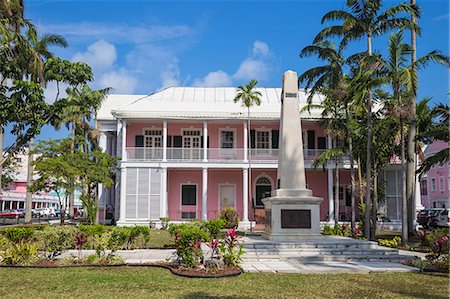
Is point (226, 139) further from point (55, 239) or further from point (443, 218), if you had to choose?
point (55, 239)

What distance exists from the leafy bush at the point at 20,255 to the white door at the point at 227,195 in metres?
16.4

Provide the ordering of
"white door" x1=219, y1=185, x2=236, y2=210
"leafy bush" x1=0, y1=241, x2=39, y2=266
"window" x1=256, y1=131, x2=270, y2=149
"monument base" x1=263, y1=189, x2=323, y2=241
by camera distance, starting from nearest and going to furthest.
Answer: "leafy bush" x1=0, y1=241, x2=39, y2=266
"monument base" x1=263, y1=189, x2=323, y2=241
"window" x1=256, y1=131, x2=270, y2=149
"white door" x1=219, y1=185, x2=236, y2=210

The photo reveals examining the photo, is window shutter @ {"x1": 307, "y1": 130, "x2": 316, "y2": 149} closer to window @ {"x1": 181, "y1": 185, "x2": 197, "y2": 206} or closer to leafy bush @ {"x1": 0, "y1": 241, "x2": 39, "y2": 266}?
window @ {"x1": 181, "y1": 185, "x2": 197, "y2": 206}

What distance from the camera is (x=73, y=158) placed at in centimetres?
2123

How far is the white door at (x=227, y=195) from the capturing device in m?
25.5

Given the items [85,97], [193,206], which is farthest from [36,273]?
[85,97]

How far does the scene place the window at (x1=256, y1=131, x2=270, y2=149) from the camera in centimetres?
2534

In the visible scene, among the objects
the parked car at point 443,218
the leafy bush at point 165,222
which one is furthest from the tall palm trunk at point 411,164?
the leafy bush at point 165,222

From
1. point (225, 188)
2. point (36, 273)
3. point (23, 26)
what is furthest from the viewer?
point (225, 188)

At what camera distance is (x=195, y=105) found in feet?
84.7

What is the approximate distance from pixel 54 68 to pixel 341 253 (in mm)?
16449

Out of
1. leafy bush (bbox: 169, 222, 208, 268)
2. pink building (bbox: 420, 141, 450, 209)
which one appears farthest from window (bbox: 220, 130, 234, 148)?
pink building (bbox: 420, 141, 450, 209)

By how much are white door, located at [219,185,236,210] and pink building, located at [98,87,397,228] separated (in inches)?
2.4

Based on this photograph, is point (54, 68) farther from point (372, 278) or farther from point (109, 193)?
point (372, 278)
